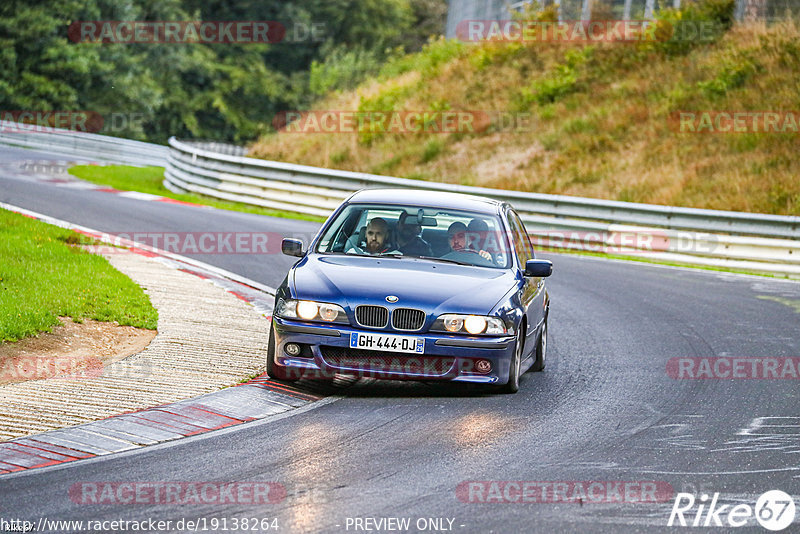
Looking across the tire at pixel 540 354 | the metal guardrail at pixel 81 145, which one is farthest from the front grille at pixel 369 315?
the metal guardrail at pixel 81 145

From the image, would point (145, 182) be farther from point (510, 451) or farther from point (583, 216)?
point (510, 451)

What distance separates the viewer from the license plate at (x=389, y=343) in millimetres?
8648

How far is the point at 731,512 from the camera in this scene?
619 cm

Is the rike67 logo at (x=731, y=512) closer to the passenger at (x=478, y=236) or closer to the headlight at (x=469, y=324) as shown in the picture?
the headlight at (x=469, y=324)

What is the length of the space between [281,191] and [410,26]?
151 ft

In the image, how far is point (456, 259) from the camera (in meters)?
9.88

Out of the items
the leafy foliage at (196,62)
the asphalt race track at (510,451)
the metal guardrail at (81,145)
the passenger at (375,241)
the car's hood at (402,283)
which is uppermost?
the leafy foliage at (196,62)

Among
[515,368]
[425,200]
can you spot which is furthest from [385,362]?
[425,200]

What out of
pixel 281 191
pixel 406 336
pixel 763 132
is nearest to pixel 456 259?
pixel 406 336

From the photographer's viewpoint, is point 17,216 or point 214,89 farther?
point 214,89

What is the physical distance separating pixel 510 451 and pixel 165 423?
231 cm

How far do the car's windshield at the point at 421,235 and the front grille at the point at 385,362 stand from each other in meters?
1.31

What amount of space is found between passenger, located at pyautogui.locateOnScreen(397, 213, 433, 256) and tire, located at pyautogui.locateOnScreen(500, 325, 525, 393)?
3.89 ft

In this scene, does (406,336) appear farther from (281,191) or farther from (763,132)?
(763,132)
